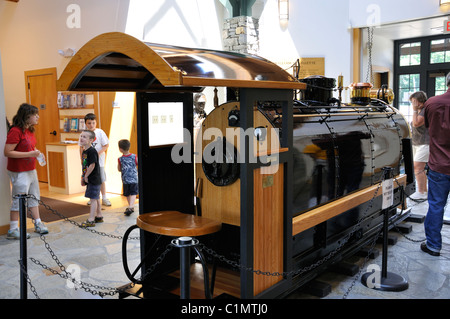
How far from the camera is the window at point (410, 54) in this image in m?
11.9

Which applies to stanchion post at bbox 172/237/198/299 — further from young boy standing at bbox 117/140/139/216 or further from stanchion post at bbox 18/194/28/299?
young boy standing at bbox 117/140/139/216

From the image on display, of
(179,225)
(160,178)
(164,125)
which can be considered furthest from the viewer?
(160,178)

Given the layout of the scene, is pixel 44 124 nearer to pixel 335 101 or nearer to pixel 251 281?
pixel 335 101

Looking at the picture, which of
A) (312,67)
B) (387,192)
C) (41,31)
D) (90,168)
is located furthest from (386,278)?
(41,31)

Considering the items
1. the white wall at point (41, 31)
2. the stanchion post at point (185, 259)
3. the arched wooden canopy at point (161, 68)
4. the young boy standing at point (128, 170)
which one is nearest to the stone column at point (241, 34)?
the white wall at point (41, 31)

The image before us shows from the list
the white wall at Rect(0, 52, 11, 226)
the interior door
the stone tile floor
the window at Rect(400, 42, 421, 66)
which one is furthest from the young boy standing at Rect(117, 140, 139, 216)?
Answer: the window at Rect(400, 42, 421, 66)

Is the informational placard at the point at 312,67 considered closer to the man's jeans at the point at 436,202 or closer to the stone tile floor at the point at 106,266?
the stone tile floor at the point at 106,266

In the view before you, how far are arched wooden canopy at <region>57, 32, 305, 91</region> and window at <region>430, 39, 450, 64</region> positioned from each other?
31.7 feet

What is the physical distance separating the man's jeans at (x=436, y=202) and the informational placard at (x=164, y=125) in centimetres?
293

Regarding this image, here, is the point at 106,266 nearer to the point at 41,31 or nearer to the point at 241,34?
the point at 241,34

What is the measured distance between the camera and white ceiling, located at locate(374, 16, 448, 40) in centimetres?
942

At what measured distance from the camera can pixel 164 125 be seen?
3777 mm

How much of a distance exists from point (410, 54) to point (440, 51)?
802mm

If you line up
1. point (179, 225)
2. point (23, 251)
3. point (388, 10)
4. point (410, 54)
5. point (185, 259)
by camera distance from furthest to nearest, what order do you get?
point (410, 54) < point (388, 10) < point (23, 251) < point (179, 225) < point (185, 259)
